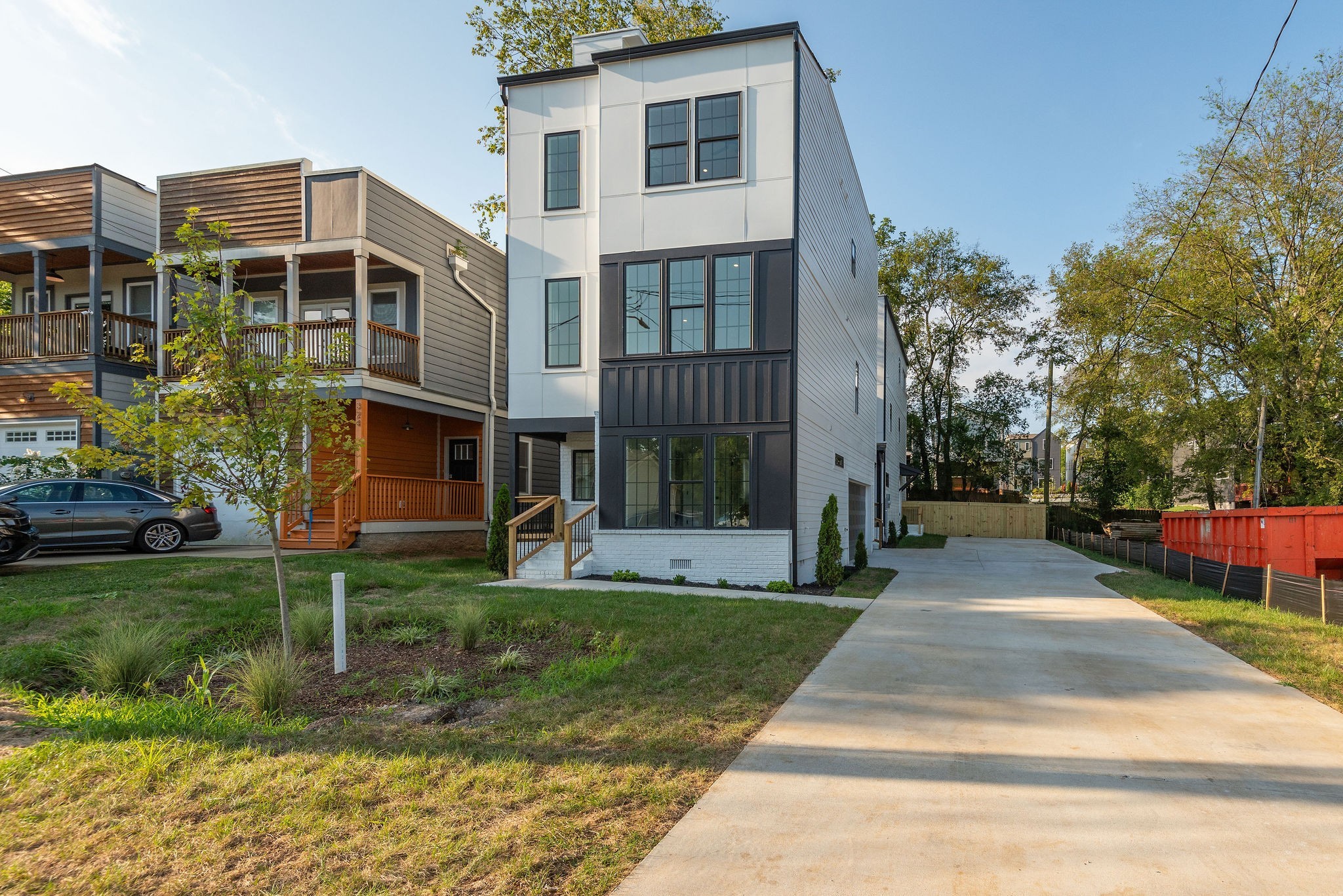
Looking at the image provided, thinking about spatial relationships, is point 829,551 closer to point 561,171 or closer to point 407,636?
point 407,636

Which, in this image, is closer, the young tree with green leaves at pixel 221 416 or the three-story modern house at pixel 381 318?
the young tree with green leaves at pixel 221 416

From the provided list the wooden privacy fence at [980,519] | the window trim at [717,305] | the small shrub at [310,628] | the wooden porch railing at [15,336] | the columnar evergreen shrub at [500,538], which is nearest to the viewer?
the small shrub at [310,628]

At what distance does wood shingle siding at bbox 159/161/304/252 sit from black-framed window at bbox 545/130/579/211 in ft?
18.1

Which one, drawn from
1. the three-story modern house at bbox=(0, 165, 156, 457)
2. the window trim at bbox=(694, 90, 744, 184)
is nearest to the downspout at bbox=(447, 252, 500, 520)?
the three-story modern house at bbox=(0, 165, 156, 457)

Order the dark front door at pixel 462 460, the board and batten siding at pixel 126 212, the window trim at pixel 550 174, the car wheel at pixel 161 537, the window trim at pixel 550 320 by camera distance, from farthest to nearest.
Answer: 1. the dark front door at pixel 462 460
2. the board and batten siding at pixel 126 212
3. the window trim at pixel 550 174
4. the window trim at pixel 550 320
5. the car wheel at pixel 161 537

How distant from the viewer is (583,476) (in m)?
15.2

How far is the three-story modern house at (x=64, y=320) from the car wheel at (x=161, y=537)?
4.24 meters

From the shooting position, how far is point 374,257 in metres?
16.0

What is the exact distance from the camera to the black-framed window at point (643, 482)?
12.8 meters

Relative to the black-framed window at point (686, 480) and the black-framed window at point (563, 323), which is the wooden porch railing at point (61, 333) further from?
the black-framed window at point (686, 480)

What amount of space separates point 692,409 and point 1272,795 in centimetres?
935

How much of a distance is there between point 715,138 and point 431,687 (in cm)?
1024

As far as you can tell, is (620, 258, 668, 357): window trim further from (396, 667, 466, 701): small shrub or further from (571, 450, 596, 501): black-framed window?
(396, 667, 466, 701): small shrub

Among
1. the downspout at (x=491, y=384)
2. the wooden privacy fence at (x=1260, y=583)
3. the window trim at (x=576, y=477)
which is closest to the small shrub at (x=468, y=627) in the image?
the window trim at (x=576, y=477)
